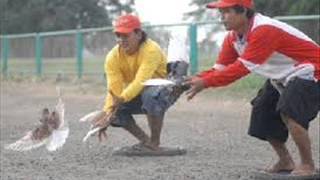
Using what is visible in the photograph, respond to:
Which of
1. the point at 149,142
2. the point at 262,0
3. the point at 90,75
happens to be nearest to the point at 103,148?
the point at 149,142

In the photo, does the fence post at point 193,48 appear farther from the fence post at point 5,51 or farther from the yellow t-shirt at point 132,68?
the yellow t-shirt at point 132,68

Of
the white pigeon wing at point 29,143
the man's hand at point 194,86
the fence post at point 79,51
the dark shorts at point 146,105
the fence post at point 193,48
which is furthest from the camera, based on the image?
the fence post at point 79,51

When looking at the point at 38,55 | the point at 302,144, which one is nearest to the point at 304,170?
the point at 302,144

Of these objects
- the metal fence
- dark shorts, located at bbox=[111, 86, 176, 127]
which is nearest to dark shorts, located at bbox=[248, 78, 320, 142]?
dark shorts, located at bbox=[111, 86, 176, 127]

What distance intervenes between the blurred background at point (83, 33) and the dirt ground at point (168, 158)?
2.50 metres

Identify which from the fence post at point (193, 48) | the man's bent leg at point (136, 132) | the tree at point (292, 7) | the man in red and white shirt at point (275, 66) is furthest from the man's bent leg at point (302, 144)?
the tree at point (292, 7)

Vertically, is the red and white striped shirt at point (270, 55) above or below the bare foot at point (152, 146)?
above

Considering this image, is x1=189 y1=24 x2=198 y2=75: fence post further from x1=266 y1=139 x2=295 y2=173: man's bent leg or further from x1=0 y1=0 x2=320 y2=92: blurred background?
x1=266 y1=139 x2=295 y2=173: man's bent leg

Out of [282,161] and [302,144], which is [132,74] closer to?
[282,161]

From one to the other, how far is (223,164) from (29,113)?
23.4 feet

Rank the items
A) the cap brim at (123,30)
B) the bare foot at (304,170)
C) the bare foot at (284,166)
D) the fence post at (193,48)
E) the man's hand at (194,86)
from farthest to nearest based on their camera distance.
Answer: the fence post at (193,48)
the cap brim at (123,30)
the bare foot at (284,166)
the bare foot at (304,170)
the man's hand at (194,86)

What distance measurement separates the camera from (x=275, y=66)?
6.78 metres

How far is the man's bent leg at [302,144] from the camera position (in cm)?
676

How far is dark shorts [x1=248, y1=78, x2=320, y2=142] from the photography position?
6.73 m
